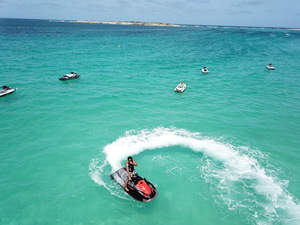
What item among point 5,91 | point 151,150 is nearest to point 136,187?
point 151,150

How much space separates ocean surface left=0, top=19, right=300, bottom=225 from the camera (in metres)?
15.5

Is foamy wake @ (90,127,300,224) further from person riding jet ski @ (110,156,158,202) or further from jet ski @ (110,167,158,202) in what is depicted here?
jet ski @ (110,167,158,202)

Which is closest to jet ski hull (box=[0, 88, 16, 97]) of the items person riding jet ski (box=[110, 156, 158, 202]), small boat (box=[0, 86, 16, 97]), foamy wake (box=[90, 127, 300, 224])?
small boat (box=[0, 86, 16, 97])

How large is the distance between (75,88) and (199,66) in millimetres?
37175

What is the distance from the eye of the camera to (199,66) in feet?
195

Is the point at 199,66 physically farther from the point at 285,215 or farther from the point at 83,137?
the point at 285,215

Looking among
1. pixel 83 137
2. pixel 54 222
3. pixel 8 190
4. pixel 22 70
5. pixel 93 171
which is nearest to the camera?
pixel 54 222

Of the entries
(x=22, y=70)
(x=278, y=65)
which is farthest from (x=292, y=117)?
(x=22, y=70)

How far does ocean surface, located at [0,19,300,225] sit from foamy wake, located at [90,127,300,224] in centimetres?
10

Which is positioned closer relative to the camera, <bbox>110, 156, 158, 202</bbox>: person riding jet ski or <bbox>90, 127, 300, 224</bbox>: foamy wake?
<bbox>110, 156, 158, 202</bbox>: person riding jet ski

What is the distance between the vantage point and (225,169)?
19.7 metres

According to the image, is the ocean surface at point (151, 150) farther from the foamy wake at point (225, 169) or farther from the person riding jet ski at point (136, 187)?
the person riding jet ski at point (136, 187)

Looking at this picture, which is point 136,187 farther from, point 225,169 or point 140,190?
point 225,169

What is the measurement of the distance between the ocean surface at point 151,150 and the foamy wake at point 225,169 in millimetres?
100
